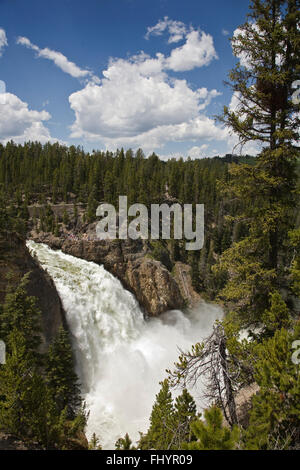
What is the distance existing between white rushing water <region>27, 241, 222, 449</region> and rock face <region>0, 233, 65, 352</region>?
248cm

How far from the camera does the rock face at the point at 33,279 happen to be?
2113 cm

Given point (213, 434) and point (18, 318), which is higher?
point (213, 434)

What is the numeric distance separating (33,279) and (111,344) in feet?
34.3

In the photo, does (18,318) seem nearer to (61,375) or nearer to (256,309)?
(61,375)

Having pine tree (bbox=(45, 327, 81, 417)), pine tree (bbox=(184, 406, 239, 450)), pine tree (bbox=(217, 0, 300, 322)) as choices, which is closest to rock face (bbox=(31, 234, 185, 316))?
pine tree (bbox=(45, 327, 81, 417))

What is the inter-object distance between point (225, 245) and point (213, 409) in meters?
64.5

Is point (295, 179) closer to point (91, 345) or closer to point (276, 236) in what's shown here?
point (276, 236)

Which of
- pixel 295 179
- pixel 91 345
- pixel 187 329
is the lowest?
pixel 187 329

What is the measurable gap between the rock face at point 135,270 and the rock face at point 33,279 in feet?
48.8

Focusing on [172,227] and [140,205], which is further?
[172,227]

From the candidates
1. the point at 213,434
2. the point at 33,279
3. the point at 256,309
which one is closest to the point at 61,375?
the point at 33,279

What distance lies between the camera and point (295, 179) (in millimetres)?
9617

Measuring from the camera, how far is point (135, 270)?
39.6 metres
